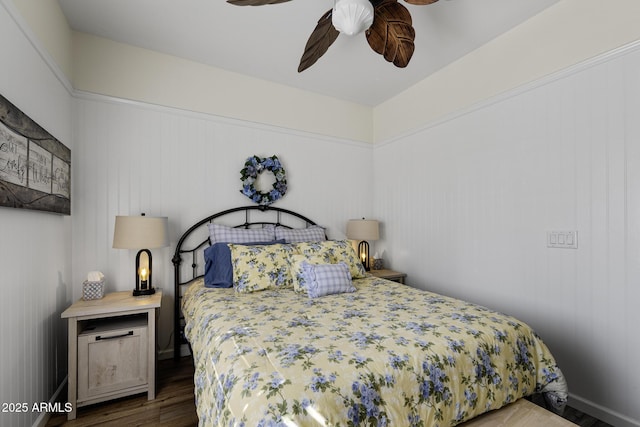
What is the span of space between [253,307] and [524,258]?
80.2 inches

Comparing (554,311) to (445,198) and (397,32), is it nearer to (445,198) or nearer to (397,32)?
(445,198)

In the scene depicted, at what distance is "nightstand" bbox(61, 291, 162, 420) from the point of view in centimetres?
190

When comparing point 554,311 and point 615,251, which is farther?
point 554,311

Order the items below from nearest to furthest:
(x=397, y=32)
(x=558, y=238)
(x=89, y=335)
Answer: (x=397, y=32) < (x=89, y=335) < (x=558, y=238)

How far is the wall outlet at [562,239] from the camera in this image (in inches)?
79.6

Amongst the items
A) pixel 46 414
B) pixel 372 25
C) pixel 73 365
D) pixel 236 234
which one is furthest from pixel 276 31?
pixel 46 414

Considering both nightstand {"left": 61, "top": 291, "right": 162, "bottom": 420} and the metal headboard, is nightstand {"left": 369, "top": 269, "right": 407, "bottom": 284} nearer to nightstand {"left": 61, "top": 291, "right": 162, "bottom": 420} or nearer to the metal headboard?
the metal headboard

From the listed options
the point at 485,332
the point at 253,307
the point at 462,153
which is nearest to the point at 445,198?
the point at 462,153

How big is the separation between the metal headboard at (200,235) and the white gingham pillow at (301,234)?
0.70 feet

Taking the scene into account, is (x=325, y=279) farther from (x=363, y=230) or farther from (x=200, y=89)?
(x=200, y=89)

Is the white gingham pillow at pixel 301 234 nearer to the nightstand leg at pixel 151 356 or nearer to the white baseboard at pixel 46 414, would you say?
the nightstand leg at pixel 151 356

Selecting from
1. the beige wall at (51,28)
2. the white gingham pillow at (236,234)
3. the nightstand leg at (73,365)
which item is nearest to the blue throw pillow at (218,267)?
the white gingham pillow at (236,234)

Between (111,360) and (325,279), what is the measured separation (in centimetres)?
152

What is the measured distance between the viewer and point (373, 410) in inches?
42.9
